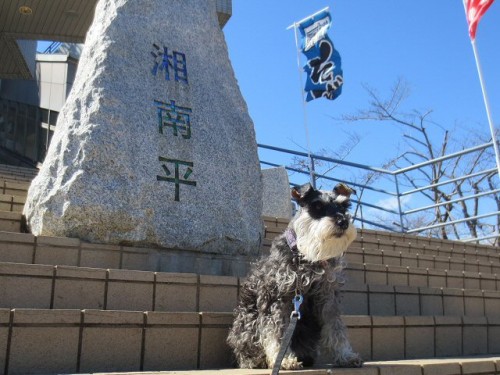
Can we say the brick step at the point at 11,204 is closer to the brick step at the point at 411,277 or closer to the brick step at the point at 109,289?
the brick step at the point at 109,289

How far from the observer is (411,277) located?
567 cm

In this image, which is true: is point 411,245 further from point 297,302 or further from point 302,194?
point 297,302

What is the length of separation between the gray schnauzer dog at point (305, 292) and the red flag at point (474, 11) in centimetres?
661

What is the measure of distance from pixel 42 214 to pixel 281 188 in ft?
19.9

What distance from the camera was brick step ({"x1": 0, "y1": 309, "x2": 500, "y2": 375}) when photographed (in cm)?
281

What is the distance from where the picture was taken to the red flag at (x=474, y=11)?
848cm

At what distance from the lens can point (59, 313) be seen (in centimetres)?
293

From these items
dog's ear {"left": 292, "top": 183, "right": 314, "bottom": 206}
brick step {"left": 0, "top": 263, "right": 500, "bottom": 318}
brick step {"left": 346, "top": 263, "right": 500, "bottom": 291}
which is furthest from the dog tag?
brick step {"left": 346, "top": 263, "right": 500, "bottom": 291}

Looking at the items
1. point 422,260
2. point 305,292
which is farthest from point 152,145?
point 422,260

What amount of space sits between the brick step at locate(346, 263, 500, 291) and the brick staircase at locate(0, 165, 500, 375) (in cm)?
1

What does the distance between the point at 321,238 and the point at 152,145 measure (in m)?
2.50

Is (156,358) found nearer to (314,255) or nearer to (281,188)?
(314,255)

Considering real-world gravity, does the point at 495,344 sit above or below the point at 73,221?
below

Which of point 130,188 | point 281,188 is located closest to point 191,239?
point 130,188
